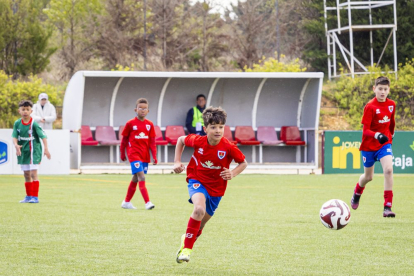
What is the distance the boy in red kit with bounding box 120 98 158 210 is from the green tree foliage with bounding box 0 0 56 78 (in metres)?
22.5

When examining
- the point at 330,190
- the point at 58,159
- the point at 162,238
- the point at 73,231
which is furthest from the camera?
the point at 58,159

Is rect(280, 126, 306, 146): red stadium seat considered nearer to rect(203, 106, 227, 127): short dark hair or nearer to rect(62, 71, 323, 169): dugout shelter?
rect(62, 71, 323, 169): dugout shelter

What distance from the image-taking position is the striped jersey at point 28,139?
1202 cm

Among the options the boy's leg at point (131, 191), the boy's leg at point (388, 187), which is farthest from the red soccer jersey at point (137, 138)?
the boy's leg at point (388, 187)

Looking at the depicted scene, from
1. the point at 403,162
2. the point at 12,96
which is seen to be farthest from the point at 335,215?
the point at 12,96

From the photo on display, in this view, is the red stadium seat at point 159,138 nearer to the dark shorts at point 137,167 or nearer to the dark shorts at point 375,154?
the dark shorts at point 137,167

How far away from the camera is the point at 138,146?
11250mm

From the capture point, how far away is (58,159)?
64.7 feet

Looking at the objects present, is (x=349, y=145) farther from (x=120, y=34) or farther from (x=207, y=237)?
(x=120, y=34)

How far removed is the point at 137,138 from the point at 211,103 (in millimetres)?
11197

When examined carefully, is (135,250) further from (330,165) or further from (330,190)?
(330,165)

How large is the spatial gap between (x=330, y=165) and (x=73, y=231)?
13.3 metres

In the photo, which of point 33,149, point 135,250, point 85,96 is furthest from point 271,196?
point 85,96

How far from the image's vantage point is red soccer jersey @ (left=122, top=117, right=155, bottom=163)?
36.8 ft
